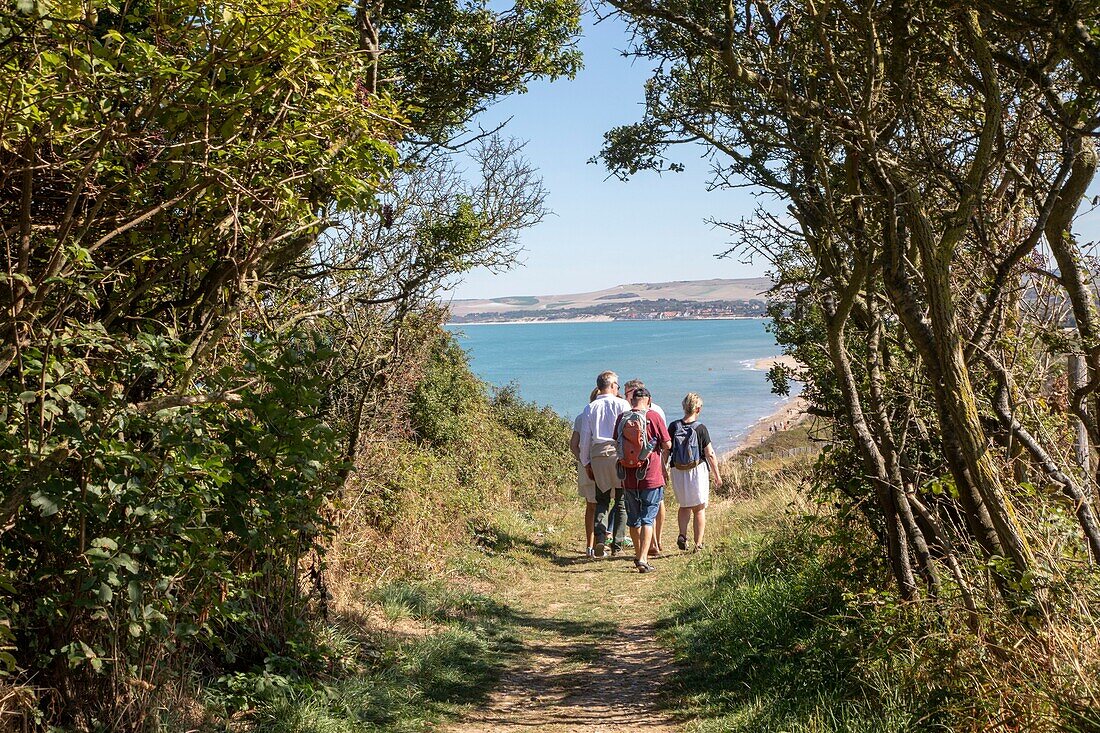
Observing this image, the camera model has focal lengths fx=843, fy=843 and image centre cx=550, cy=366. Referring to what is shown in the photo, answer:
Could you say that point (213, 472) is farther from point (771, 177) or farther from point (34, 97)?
point (771, 177)

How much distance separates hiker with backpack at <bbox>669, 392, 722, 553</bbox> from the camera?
10367 mm

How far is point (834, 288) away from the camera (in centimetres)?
502

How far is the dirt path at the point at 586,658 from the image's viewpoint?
5355mm

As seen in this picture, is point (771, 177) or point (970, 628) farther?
point (771, 177)

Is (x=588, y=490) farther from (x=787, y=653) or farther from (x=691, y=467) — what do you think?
(x=787, y=653)

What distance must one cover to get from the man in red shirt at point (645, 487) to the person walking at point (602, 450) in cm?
40

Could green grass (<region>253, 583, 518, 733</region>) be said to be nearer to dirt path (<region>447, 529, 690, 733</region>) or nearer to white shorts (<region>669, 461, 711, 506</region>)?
dirt path (<region>447, 529, 690, 733</region>)

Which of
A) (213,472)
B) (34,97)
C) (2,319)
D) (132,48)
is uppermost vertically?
(132,48)

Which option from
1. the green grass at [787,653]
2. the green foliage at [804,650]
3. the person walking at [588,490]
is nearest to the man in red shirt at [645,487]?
the person walking at [588,490]

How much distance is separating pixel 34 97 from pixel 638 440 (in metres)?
7.49

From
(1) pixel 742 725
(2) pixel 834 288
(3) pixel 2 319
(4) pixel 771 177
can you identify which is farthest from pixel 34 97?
(1) pixel 742 725

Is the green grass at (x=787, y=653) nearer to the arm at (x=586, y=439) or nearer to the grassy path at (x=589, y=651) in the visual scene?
the grassy path at (x=589, y=651)

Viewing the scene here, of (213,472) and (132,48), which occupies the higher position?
(132,48)

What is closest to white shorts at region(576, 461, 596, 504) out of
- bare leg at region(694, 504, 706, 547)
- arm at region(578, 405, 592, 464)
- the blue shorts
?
arm at region(578, 405, 592, 464)
